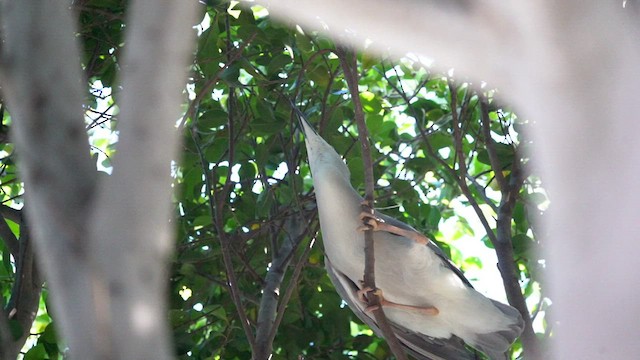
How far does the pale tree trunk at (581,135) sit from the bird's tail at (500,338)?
247cm

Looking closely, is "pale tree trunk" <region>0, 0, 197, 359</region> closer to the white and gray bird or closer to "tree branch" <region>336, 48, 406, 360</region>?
"tree branch" <region>336, 48, 406, 360</region>

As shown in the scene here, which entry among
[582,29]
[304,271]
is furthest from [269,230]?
[582,29]

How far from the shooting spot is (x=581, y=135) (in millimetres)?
969

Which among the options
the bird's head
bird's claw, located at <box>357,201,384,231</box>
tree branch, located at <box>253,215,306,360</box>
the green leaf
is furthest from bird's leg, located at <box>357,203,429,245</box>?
the green leaf

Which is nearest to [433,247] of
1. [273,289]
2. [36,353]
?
[273,289]

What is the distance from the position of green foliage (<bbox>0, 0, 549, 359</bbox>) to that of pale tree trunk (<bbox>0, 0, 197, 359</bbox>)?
194 centimetres

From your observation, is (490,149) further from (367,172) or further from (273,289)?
(367,172)

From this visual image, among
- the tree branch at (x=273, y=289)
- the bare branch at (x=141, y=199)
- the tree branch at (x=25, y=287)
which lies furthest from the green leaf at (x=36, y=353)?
the bare branch at (x=141, y=199)

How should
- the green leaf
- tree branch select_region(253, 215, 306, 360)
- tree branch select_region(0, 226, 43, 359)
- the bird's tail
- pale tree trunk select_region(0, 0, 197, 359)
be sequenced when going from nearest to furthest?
pale tree trunk select_region(0, 0, 197, 359), the green leaf, tree branch select_region(253, 215, 306, 360), tree branch select_region(0, 226, 43, 359), the bird's tail

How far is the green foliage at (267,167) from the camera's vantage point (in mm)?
3406

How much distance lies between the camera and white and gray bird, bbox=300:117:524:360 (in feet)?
10.8

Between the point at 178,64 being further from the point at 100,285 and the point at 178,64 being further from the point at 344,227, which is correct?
the point at 344,227

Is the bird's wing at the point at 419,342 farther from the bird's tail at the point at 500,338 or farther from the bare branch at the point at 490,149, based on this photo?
the bare branch at the point at 490,149

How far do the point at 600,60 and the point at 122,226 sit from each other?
0.58 metres
